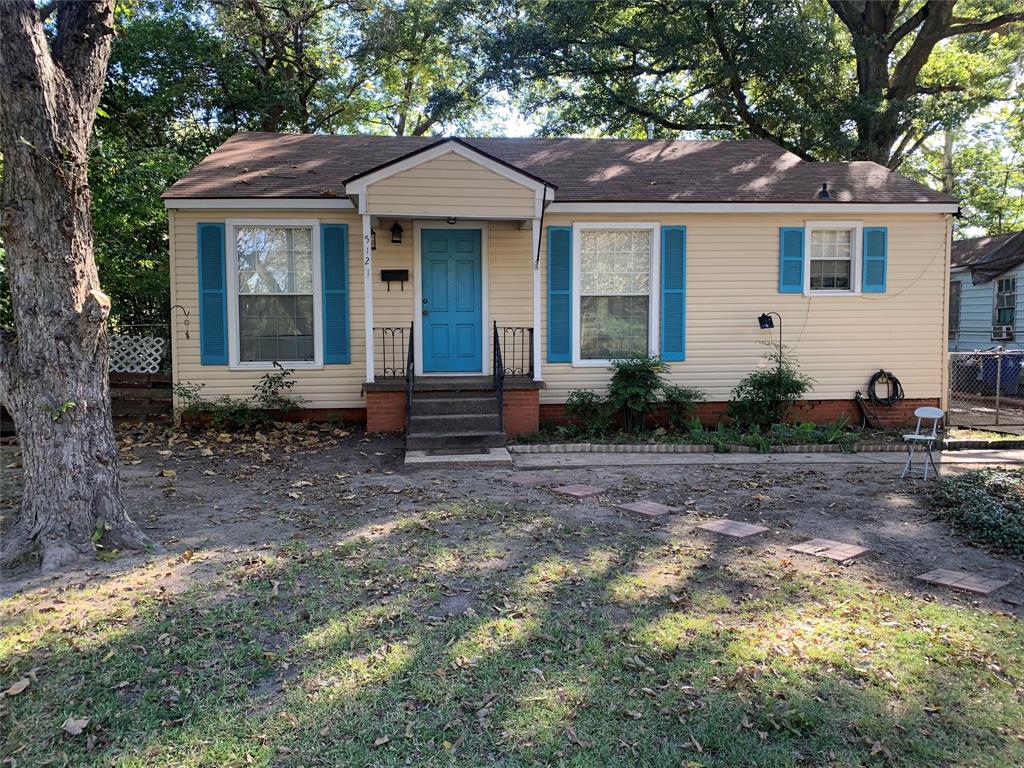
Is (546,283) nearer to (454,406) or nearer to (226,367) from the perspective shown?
(454,406)

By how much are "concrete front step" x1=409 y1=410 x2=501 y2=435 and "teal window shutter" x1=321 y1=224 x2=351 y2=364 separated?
1689 millimetres

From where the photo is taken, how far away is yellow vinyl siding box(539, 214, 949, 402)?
938cm

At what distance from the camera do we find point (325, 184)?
902cm

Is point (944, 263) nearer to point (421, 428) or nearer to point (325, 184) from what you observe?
point (421, 428)

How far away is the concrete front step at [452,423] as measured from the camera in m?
7.79

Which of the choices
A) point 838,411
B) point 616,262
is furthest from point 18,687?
point 838,411

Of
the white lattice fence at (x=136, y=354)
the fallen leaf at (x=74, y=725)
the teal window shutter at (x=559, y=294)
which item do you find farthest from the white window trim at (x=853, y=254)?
the fallen leaf at (x=74, y=725)

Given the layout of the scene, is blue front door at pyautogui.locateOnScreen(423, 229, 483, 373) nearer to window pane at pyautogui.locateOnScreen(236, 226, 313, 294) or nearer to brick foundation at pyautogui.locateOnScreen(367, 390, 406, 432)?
brick foundation at pyautogui.locateOnScreen(367, 390, 406, 432)

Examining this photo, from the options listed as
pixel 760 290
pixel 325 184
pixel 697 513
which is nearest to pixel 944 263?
pixel 760 290

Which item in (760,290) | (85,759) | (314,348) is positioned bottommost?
(85,759)

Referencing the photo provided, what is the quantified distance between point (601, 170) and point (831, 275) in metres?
3.58

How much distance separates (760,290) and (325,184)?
6063 millimetres

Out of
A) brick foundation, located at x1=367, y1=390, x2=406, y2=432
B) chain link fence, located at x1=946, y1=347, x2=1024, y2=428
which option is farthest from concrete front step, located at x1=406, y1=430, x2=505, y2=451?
chain link fence, located at x1=946, y1=347, x2=1024, y2=428

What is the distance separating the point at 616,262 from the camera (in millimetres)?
9367
